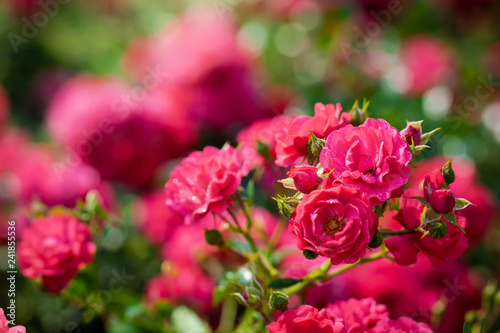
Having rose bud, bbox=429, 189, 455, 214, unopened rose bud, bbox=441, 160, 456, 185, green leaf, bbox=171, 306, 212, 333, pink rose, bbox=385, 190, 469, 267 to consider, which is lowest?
green leaf, bbox=171, 306, 212, 333

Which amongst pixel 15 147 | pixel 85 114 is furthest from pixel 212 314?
pixel 15 147

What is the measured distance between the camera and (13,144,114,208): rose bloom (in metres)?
1.11

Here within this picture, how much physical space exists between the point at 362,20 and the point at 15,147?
1.11m

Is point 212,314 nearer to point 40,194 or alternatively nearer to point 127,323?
point 127,323

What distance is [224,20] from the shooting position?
1613 millimetres

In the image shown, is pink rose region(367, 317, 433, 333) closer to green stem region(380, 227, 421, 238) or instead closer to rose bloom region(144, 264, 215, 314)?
green stem region(380, 227, 421, 238)

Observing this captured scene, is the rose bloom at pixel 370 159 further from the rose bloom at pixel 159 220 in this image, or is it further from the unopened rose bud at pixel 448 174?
the rose bloom at pixel 159 220

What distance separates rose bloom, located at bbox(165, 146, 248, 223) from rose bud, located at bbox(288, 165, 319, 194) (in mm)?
94

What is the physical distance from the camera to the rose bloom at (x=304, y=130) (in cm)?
60

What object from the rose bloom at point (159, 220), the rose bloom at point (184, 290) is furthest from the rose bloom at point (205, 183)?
the rose bloom at point (159, 220)

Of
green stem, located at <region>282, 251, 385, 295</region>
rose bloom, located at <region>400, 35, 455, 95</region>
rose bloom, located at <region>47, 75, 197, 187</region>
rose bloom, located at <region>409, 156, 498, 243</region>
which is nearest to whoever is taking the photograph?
green stem, located at <region>282, 251, 385, 295</region>

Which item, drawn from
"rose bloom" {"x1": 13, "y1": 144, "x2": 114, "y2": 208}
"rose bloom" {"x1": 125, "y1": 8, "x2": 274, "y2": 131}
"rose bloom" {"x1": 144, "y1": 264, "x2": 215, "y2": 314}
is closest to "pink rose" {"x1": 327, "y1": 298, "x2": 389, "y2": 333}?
"rose bloom" {"x1": 144, "y1": 264, "x2": 215, "y2": 314}

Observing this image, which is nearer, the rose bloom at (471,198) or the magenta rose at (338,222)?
the magenta rose at (338,222)

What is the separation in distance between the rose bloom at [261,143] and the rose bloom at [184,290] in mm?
263
